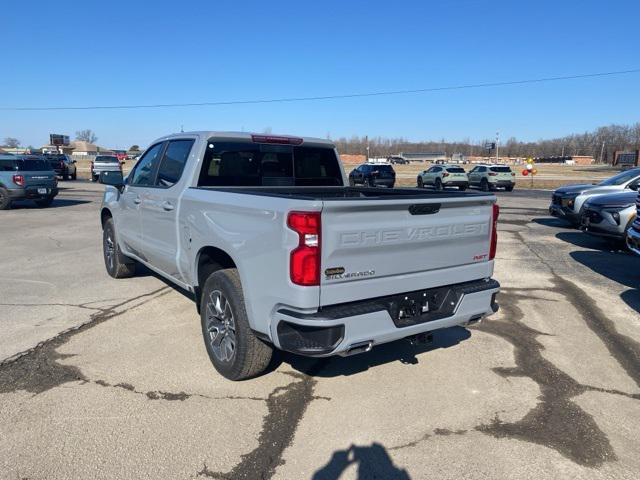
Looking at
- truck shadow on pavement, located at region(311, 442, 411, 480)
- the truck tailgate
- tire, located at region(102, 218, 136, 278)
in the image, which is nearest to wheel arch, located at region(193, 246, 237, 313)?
the truck tailgate

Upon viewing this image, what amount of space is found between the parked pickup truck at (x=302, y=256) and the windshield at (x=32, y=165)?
14.4 metres

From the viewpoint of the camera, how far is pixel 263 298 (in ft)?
11.0

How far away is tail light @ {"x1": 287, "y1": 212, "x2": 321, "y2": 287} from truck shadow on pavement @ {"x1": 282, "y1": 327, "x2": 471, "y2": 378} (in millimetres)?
1376

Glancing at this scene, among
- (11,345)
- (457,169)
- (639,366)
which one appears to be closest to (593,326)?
(639,366)

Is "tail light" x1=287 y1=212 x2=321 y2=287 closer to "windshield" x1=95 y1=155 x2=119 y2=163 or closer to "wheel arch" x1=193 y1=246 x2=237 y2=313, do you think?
"wheel arch" x1=193 y1=246 x2=237 y2=313

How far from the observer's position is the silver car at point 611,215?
9211 millimetres

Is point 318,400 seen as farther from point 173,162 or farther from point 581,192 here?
point 581,192

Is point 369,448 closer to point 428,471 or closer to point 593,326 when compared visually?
point 428,471

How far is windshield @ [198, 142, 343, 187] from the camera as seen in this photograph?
4.75m

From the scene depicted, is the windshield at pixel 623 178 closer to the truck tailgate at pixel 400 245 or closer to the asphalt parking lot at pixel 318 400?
the asphalt parking lot at pixel 318 400

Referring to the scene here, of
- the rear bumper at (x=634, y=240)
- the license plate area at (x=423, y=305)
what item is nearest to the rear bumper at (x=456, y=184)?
the rear bumper at (x=634, y=240)

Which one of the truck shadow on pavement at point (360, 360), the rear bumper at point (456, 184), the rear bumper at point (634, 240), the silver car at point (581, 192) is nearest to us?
the truck shadow on pavement at point (360, 360)

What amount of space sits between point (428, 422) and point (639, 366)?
7.47ft

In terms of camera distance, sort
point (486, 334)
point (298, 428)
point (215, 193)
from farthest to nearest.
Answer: point (486, 334), point (215, 193), point (298, 428)
